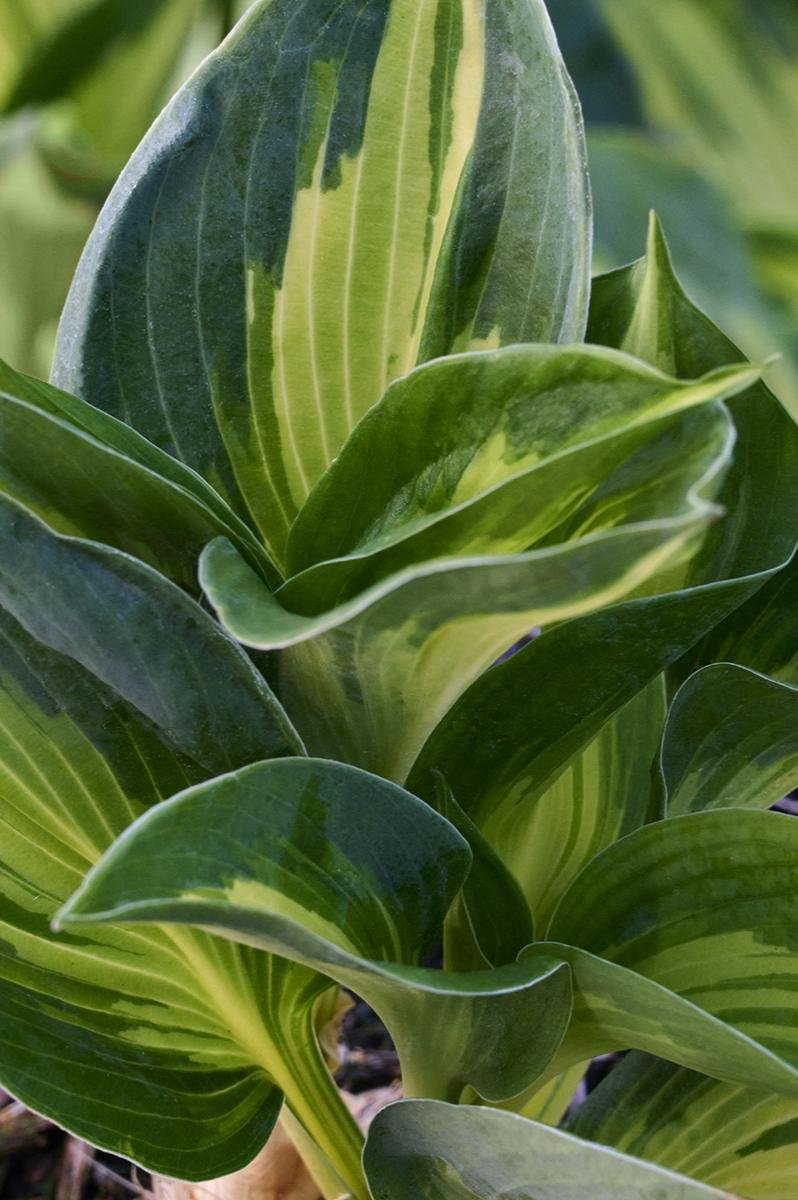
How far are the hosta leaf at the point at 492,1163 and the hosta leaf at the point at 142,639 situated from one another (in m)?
0.11

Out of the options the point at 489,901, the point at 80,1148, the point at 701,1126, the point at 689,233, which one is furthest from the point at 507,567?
the point at 689,233

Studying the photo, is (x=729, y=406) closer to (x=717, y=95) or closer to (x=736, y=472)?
(x=736, y=472)

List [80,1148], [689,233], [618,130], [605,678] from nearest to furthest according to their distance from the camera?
[605,678], [80,1148], [689,233], [618,130]

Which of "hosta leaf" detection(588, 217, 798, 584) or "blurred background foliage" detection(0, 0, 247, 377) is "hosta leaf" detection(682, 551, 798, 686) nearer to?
"hosta leaf" detection(588, 217, 798, 584)

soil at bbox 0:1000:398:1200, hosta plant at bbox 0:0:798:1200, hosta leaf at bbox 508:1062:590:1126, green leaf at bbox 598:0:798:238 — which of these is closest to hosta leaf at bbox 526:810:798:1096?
hosta plant at bbox 0:0:798:1200

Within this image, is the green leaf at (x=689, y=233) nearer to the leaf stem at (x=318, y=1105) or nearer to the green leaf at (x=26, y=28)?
the green leaf at (x=26, y=28)

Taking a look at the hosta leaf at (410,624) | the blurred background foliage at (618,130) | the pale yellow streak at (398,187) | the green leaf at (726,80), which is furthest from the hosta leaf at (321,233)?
the green leaf at (726,80)

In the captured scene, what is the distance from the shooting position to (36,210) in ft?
3.59

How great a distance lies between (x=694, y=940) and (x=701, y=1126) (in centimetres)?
11

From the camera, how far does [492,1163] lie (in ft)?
1.00

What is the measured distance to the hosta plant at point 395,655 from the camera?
263mm

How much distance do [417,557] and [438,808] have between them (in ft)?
0.35

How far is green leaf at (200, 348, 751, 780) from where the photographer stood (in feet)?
0.72

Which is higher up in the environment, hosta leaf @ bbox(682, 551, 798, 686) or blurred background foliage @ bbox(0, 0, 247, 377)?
blurred background foliage @ bbox(0, 0, 247, 377)
